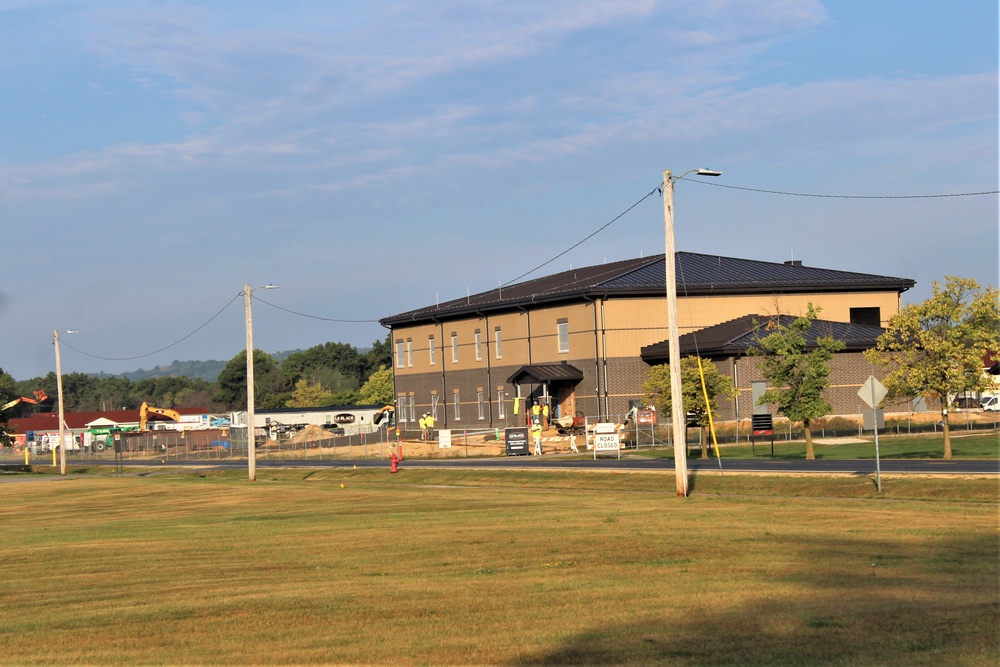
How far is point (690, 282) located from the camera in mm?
77500

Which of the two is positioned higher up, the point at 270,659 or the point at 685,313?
the point at 685,313

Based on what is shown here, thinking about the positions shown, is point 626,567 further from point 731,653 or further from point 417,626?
point 731,653

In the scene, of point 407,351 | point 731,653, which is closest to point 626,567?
point 731,653

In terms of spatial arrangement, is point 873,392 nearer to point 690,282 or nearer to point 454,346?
point 690,282

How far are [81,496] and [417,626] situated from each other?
128 ft

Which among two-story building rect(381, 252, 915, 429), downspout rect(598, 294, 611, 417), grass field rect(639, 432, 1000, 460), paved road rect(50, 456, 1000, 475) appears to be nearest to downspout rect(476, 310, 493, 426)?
two-story building rect(381, 252, 915, 429)

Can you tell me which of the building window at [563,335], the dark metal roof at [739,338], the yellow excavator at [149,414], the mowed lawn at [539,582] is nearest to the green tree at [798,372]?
the mowed lawn at [539,582]

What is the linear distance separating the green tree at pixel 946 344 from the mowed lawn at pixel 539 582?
34.7 ft

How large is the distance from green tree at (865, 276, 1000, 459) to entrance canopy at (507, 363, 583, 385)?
34142mm

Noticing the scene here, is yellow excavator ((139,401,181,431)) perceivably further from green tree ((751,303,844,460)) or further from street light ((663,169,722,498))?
street light ((663,169,722,498))

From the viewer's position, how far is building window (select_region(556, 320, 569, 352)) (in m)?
78.4

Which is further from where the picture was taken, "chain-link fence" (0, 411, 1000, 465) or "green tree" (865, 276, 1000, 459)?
"chain-link fence" (0, 411, 1000, 465)

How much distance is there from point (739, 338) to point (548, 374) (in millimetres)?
13265

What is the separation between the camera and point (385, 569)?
1928 cm
